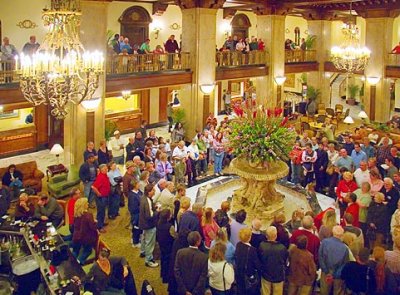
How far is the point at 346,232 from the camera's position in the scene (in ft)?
22.7

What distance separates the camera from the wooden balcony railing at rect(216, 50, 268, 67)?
18.4 meters

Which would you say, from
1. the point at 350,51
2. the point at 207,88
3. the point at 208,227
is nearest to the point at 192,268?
the point at 208,227

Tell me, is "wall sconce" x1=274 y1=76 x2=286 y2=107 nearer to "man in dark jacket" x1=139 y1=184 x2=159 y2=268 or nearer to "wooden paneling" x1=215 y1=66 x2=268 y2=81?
"wooden paneling" x1=215 y1=66 x2=268 y2=81

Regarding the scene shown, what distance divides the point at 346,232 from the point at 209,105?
36.6ft

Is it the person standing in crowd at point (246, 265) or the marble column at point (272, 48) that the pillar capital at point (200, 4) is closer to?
the marble column at point (272, 48)

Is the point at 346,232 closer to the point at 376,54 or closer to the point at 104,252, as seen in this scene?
the point at 104,252

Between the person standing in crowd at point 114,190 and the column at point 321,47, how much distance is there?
16.3 meters

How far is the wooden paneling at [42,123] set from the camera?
16.9 metres

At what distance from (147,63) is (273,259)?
34.6ft

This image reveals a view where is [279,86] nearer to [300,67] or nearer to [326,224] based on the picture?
[300,67]

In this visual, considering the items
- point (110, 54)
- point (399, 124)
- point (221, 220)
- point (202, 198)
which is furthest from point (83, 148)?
point (399, 124)

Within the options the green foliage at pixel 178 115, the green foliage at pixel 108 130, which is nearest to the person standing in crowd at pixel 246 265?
the green foliage at pixel 108 130

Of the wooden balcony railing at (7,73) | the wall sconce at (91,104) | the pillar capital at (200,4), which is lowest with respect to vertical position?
the wall sconce at (91,104)

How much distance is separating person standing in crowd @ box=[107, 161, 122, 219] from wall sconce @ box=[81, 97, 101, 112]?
3496mm
